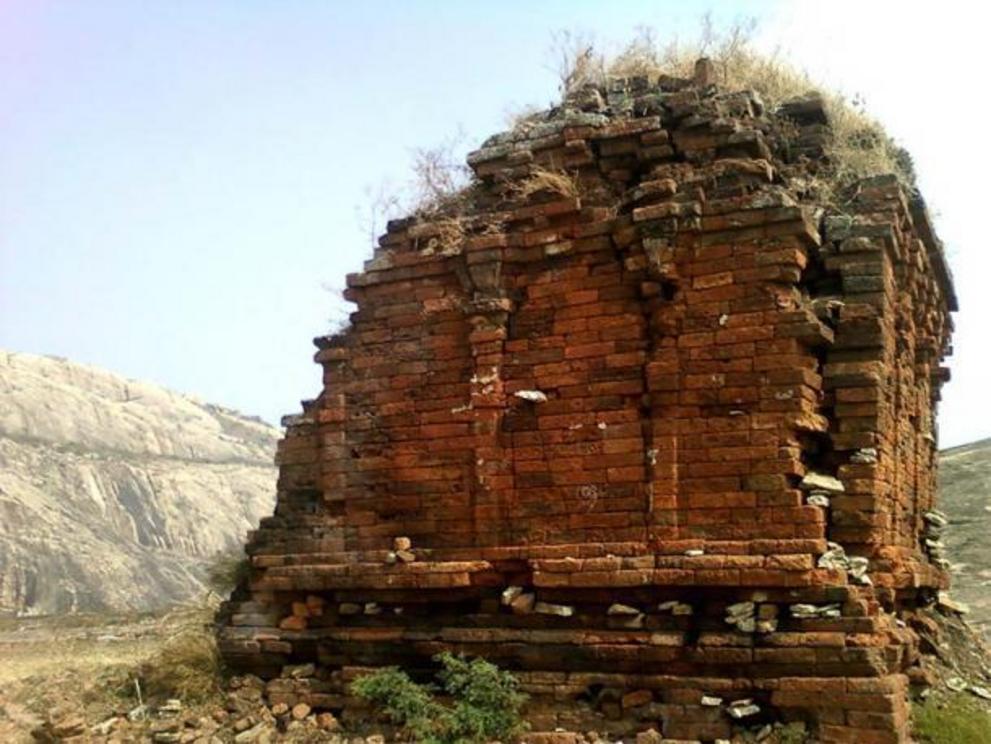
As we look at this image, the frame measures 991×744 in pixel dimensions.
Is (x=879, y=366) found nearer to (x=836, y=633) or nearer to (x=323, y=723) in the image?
(x=836, y=633)

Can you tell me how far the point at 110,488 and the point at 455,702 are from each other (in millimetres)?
38390

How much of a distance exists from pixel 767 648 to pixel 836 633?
0.38 metres

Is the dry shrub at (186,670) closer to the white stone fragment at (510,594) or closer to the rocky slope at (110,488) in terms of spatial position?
the white stone fragment at (510,594)

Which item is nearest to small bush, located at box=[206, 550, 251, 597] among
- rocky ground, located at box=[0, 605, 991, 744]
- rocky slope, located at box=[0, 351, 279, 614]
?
rocky ground, located at box=[0, 605, 991, 744]

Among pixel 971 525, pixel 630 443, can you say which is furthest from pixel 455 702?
pixel 971 525

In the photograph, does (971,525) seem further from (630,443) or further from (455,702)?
(455,702)

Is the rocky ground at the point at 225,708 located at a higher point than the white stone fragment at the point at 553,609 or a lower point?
lower

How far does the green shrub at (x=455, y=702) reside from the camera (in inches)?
256

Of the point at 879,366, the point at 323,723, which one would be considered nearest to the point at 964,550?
the point at 879,366

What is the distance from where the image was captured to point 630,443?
6.78m

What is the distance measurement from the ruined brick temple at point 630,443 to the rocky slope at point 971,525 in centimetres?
662

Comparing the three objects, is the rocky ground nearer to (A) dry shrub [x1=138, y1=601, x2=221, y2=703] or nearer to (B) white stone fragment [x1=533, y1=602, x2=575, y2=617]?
(A) dry shrub [x1=138, y1=601, x2=221, y2=703]

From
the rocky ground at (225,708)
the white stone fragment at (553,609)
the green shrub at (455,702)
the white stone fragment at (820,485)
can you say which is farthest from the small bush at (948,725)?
the green shrub at (455,702)

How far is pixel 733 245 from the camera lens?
6.77 metres
